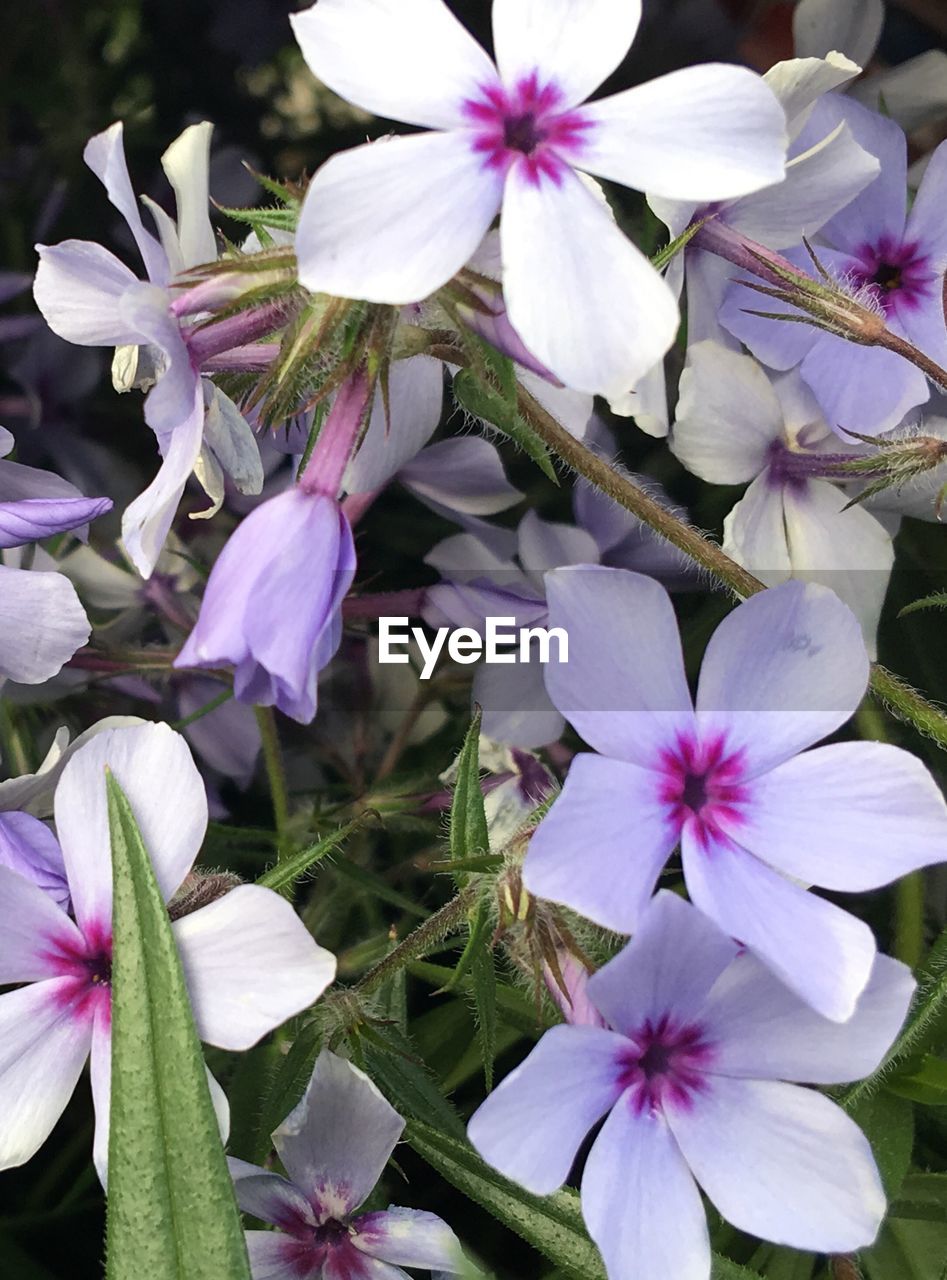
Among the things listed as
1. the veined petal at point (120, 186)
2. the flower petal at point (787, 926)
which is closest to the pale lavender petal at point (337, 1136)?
the flower petal at point (787, 926)

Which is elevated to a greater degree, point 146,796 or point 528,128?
point 528,128

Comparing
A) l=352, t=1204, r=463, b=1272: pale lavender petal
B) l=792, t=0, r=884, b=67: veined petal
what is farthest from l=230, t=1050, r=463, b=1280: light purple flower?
l=792, t=0, r=884, b=67: veined petal

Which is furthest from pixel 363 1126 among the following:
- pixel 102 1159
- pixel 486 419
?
pixel 486 419

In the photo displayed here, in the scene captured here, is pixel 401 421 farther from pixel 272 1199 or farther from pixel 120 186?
pixel 272 1199

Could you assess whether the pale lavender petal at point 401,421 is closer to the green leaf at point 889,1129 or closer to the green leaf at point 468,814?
the green leaf at point 468,814

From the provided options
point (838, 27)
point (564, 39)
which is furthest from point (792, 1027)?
point (838, 27)

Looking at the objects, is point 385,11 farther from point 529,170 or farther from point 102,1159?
point 102,1159

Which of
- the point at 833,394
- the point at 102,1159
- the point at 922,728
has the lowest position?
the point at 102,1159
